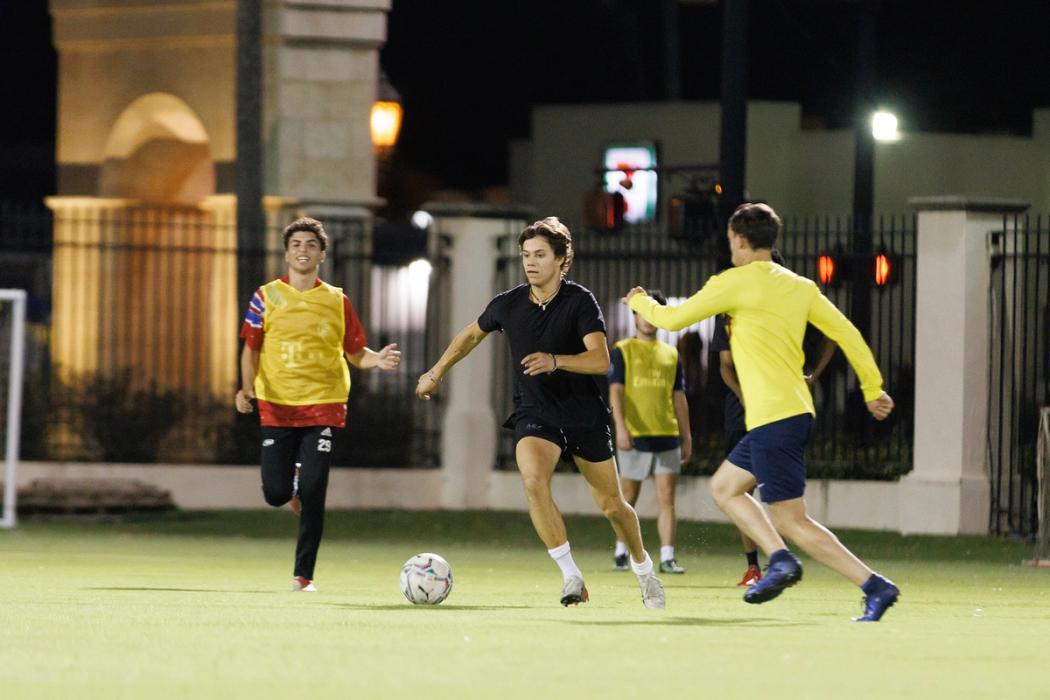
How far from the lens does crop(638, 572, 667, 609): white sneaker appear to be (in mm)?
11727

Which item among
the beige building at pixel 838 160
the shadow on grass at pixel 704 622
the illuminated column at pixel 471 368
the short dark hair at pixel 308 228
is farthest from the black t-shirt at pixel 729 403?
the beige building at pixel 838 160

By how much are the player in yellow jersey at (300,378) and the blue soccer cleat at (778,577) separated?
2.84m

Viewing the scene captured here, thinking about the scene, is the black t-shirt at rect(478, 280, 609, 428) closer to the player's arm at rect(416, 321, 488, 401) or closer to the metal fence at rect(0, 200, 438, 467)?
the player's arm at rect(416, 321, 488, 401)

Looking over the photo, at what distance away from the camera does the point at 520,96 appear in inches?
2101

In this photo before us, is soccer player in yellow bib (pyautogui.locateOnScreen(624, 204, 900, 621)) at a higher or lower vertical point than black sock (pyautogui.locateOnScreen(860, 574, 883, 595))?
higher

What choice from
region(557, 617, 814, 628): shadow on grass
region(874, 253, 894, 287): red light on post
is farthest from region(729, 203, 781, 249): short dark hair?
region(874, 253, 894, 287): red light on post

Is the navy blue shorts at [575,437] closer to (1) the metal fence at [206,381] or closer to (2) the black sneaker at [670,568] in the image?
(2) the black sneaker at [670,568]

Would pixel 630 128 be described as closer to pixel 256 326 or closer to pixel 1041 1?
pixel 1041 1

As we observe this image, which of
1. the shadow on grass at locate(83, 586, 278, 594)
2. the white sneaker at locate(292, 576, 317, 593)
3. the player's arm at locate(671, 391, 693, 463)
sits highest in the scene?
the player's arm at locate(671, 391, 693, 463)

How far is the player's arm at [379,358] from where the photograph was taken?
42.0 feet

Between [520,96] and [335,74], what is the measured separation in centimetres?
2732

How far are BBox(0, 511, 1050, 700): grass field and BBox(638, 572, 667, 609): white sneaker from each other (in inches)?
7.8

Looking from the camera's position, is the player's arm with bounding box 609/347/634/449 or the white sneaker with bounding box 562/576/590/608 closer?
the white sneaker with bounding box 562/576/590/608

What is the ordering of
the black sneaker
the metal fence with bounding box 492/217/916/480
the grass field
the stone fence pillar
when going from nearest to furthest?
the grass field → the black sneaker → the stone fence pillar → the metal fence with bounding box 492/217/916/480
